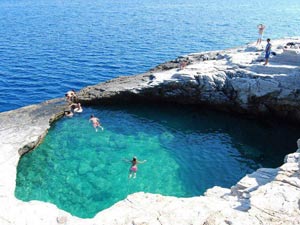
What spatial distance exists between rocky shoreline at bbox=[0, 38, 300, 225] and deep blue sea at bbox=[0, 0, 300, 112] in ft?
27.9

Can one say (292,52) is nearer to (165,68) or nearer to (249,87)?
(249,87)

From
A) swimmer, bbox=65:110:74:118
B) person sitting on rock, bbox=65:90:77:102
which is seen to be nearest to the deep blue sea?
person sitting on rock, bbox=65:90:77:102

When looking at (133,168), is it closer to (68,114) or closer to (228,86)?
(68,114)

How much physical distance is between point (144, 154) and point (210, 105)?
36.1 feet

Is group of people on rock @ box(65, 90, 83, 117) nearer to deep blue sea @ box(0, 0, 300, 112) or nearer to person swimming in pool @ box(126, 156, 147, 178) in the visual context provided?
deep blue sea @ box(0, 0, 300, 112)

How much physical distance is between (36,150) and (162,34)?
4660 cm

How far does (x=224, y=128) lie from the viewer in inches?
1357

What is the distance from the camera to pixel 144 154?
29.8 metres

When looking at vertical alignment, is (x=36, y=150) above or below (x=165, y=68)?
below

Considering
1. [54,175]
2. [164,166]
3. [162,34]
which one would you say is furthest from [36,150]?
[162,34]

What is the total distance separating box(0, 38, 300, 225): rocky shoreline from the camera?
16.2 m

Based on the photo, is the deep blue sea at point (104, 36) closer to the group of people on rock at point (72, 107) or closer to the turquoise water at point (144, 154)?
the group of people on rock at point (72, 107)

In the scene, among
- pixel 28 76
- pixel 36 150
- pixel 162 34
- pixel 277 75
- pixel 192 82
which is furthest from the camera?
pixel 162 34

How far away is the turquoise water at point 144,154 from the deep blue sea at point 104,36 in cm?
1250
